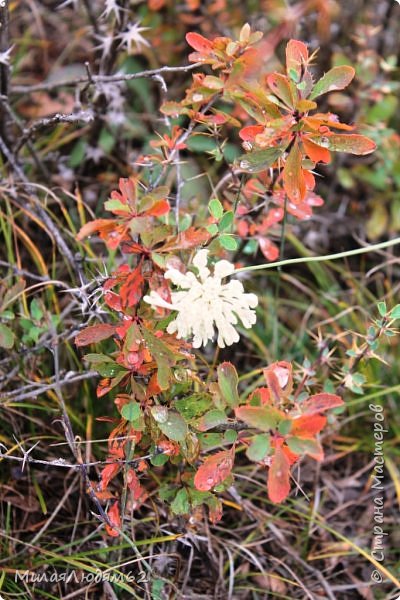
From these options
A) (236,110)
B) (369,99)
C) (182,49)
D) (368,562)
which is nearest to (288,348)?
(368,562)

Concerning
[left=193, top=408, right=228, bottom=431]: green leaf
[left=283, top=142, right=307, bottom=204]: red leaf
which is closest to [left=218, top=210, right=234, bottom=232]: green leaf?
[left=283, top=142, right=307, bottom=204]: red leaf

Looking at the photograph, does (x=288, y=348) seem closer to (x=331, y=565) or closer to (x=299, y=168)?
(x=331, y=565)

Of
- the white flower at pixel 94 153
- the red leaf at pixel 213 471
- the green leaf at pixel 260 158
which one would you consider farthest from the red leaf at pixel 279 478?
the white flower at pixel 94 153

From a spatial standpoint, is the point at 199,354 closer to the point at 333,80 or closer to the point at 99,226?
the point at 99,226

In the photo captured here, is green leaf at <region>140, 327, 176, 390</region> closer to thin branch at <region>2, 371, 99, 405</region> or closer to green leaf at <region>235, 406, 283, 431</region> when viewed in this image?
green leaf at <region>235, 406, 283, 431</region>

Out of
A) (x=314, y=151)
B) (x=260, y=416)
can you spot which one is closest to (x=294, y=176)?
(x=314, y=151)
